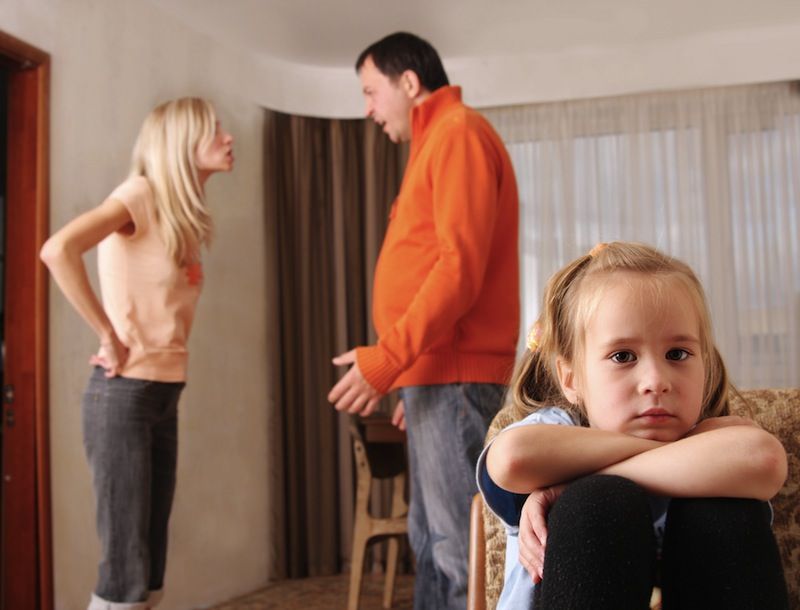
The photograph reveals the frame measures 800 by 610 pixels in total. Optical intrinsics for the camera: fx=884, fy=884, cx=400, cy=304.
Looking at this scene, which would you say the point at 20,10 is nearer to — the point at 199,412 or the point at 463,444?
the point at 199,412

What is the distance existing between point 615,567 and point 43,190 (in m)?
2.57

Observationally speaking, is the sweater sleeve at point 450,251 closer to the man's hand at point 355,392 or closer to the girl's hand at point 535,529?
the man's hand at point 355,392

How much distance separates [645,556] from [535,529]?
152 millimetres

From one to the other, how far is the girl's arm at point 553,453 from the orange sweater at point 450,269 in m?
0.78

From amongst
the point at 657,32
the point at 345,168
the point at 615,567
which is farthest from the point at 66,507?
the point at 657,32

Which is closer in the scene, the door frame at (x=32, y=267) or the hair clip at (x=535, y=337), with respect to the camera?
the hair clip at (x=535, y=337)

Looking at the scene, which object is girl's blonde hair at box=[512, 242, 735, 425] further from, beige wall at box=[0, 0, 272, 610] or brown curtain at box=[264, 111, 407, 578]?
brown curtain at box=[264, 111, 407, 578]

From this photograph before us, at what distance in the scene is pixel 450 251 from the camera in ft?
5.85

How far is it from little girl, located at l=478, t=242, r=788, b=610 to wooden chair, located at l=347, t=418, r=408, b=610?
2303 millimetres

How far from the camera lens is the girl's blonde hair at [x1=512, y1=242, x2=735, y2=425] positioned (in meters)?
1.11

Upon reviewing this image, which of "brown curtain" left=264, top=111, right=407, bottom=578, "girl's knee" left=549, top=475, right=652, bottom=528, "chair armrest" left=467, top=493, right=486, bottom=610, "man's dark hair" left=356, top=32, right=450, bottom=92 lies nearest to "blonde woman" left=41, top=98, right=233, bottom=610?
"man's dark hair" left=356, top=32, right=450, bottom=92

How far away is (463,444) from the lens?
5.75ft

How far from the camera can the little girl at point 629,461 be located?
80 cm

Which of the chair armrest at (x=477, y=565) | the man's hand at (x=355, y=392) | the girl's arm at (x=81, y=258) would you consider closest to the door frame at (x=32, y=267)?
the girl's arm at (x=81, y=258)
